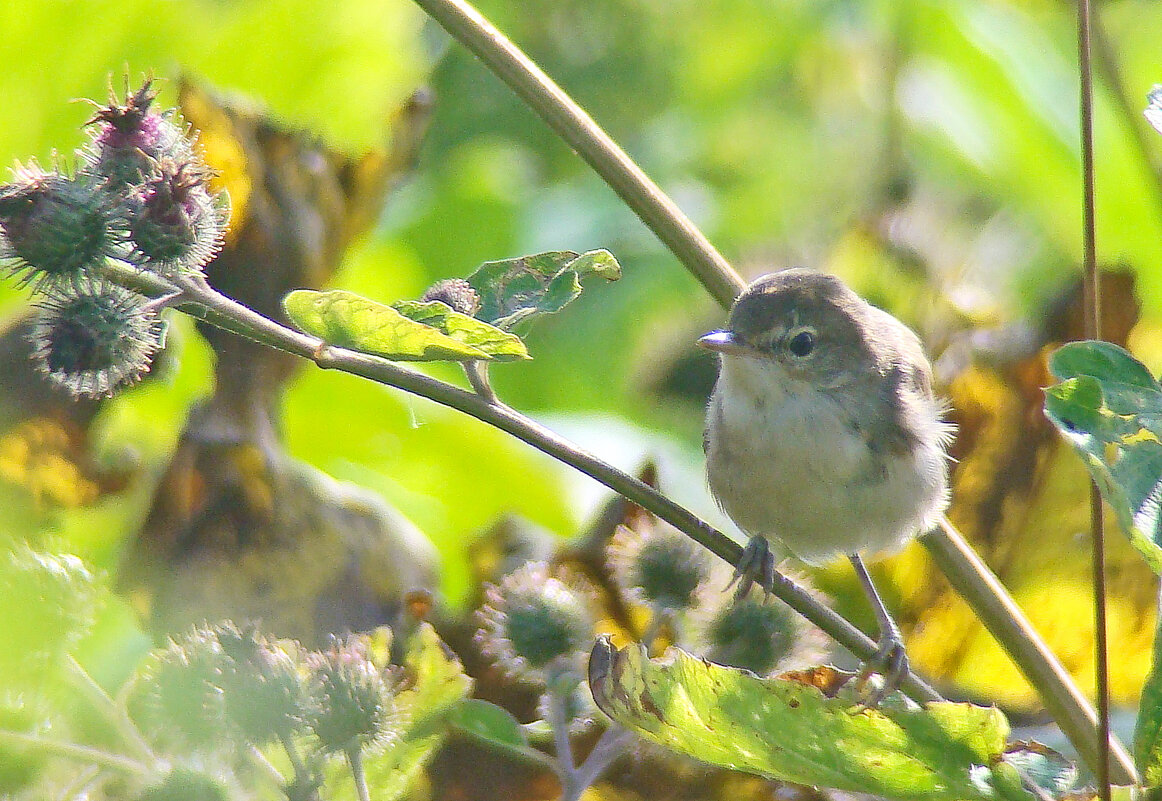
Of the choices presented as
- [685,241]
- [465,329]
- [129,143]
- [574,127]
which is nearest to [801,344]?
[685,241]

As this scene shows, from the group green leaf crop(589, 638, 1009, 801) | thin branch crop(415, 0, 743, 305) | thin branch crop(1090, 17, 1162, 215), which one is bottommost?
green leaf crop(589, 638, 1009, 801)

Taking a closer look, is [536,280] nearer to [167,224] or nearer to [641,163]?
[167,224]

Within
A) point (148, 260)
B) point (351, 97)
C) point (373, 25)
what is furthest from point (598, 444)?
point (148, 260)

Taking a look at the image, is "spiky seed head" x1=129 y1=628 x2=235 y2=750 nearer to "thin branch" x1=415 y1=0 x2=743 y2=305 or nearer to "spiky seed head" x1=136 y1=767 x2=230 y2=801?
"spiky seed head" x1=136 y1=767 x2=230 y2=801

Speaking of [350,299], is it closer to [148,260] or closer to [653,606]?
[148,260]

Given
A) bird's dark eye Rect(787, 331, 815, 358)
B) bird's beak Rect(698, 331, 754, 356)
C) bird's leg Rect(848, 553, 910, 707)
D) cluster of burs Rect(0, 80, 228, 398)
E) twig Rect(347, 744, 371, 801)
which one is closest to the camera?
cluster of burs Rect(0, 80, 228, 398)

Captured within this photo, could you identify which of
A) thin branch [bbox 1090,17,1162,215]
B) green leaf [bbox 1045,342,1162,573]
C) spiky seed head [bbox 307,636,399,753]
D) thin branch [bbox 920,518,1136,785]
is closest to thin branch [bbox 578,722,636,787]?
spiky seed head [bbox 307,636,399,753]
